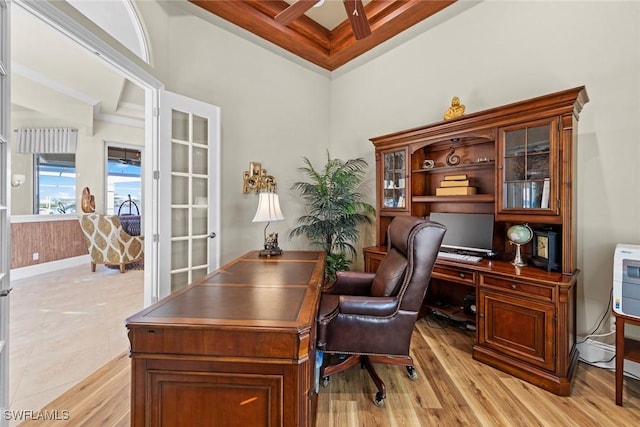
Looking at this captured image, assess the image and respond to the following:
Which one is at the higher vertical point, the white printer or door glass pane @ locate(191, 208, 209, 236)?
door glass pane @ locate(191, 208, 209, 236)

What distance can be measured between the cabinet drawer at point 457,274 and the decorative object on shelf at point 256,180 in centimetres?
222

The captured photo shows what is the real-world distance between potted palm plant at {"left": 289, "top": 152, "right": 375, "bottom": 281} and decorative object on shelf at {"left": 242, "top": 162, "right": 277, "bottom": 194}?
46 centimetres

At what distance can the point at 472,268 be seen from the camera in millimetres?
2273

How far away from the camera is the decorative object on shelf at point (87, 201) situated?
555cm

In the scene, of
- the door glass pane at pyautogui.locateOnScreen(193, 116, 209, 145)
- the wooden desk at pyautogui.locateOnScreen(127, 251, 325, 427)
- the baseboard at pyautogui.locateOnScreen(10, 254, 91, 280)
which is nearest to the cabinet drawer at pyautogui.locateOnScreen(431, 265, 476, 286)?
the wooden desk at pyautogui.locateOnScreen(127, 251, 325, 427)

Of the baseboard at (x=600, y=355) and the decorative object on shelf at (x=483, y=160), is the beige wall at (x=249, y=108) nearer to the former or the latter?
the decorative object on shelf at (x=483, y=160)

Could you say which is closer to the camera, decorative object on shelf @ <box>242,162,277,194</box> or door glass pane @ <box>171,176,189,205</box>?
door glass pane @ <box>171,176,189,205</box>

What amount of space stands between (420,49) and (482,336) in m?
3.11

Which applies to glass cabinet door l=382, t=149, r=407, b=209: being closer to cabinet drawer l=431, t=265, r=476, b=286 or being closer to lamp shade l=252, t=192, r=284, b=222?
cabinet drawer l=431, t=265, r=476, b=286

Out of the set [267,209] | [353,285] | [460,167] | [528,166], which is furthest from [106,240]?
[528,166]

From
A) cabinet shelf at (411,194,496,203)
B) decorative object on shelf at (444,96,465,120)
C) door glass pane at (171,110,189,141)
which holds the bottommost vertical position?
cabinet shelf at (411,194,496,203)

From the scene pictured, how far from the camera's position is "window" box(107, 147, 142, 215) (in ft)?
21.0

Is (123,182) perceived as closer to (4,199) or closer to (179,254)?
(179,254)

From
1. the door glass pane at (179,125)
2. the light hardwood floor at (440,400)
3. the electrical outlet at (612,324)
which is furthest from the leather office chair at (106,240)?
the electrical outlet at (612,324)
